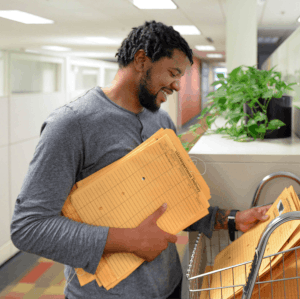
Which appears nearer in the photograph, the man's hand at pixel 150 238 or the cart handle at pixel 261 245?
the cart handle at pixel 261 245

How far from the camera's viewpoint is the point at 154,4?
4.34 meters

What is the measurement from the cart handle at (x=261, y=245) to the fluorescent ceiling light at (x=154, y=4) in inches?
160

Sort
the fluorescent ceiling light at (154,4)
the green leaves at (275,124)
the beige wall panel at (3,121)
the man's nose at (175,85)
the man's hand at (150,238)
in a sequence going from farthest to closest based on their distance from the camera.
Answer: the fluorescent ceiling light at (154,4) → the beige wall panel at (3,121) → the green leaves at (275,124) → the man's nose at (175,85) → the man's hand at (150,238)

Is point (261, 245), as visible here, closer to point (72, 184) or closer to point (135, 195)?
point (135, 195)

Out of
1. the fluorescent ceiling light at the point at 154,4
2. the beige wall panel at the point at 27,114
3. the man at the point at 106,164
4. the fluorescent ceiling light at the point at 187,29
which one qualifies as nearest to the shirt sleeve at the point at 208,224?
the man at the point at 106,164

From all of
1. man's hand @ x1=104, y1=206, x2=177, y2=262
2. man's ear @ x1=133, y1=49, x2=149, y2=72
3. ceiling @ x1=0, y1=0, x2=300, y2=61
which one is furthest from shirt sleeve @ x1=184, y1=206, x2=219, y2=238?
ceiling @ x1=0, y1=0, x2=300, y2=61

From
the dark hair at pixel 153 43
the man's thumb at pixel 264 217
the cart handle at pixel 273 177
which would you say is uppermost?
the dark hair at pixel 153 43

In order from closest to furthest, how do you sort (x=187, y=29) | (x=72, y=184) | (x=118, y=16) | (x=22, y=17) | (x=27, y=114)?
1. (x=72, y=184)
2. (x=27, y=114)
3. (x=22, y=17)
4. (x=118, y=16)
5. (x=187, y=29)

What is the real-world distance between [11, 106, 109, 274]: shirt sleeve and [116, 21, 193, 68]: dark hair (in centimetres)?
28

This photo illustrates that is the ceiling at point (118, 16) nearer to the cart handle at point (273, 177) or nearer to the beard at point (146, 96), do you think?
the beard at point (146, 96)

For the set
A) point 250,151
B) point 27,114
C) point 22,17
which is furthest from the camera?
point 22,17

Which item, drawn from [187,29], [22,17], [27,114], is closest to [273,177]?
[27,114]

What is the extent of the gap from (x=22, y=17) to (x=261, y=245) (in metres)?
5.34

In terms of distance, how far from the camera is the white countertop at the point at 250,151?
3.17 feet
